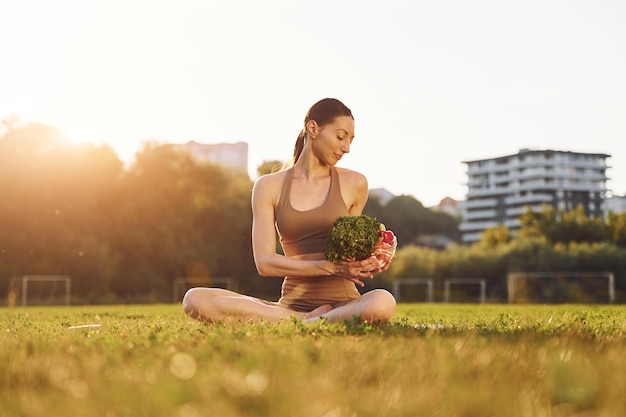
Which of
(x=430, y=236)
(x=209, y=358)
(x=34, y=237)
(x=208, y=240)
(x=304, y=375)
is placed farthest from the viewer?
(x=430, y=236)

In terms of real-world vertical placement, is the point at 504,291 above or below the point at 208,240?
below

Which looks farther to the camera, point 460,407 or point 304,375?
point 304,375

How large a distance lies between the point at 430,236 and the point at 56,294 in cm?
5015

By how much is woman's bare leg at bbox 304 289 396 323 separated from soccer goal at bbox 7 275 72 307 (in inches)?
938

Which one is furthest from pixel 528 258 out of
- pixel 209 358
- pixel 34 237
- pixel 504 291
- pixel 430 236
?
pixel 430 236

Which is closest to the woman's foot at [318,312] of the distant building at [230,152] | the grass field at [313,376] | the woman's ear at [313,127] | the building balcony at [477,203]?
the woman's ear at [313,127]

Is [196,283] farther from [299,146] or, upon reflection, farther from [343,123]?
[343,123]

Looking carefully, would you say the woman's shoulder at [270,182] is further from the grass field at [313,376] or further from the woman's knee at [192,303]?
the grass field at [313,376]

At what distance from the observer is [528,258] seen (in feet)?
102

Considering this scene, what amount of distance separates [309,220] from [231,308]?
0.83m

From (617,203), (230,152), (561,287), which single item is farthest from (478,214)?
(561,287)

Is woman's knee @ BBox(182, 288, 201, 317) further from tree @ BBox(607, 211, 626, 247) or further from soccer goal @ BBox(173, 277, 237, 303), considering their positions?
tree @ BBox(607, 211, 626, 247)

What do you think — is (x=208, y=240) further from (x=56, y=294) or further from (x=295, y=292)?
(x=295, y=292)

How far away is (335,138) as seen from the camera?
532 centimetres
